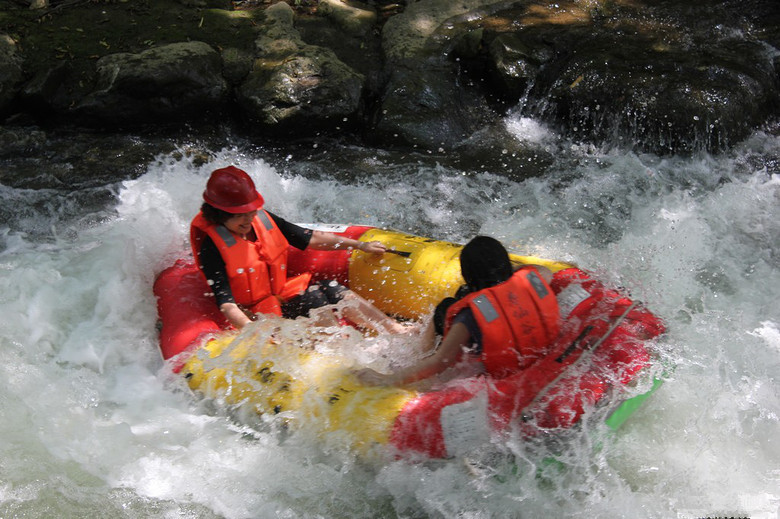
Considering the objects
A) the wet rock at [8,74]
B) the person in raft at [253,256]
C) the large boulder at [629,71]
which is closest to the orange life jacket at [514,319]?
the person in raft at [253,256]

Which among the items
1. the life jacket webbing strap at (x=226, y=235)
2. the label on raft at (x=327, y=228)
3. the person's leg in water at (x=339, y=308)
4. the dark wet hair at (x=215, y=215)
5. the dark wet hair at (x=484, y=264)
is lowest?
the person's leg in water at (x=339, y=308)

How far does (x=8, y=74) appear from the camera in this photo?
20.5ft

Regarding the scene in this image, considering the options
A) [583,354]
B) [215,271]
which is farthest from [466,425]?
[215,271]

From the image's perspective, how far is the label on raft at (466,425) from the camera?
2975 mm

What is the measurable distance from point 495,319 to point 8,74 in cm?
559

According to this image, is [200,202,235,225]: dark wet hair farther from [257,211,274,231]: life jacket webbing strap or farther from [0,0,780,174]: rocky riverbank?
[0,0,780,174]: rocky riverbank

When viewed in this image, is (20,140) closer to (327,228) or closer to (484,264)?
(327,228)

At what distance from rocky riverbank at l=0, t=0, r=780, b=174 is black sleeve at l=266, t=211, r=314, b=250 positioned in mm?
2419

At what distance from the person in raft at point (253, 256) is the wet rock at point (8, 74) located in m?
3.66

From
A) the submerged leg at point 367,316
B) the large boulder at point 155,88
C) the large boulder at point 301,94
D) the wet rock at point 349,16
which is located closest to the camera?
the submerged leg at point 367,316

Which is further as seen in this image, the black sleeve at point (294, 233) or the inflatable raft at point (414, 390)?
the black sleeve at point (294, 233)

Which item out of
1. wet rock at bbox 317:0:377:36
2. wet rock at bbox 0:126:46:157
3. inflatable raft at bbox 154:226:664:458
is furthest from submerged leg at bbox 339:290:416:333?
wet rock at bbox 317:0:377:36

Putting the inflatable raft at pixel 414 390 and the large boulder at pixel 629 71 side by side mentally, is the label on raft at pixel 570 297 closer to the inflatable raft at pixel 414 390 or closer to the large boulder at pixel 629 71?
the inflatable raft at pixel 414 390

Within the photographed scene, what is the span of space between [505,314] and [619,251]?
82.2 inches
